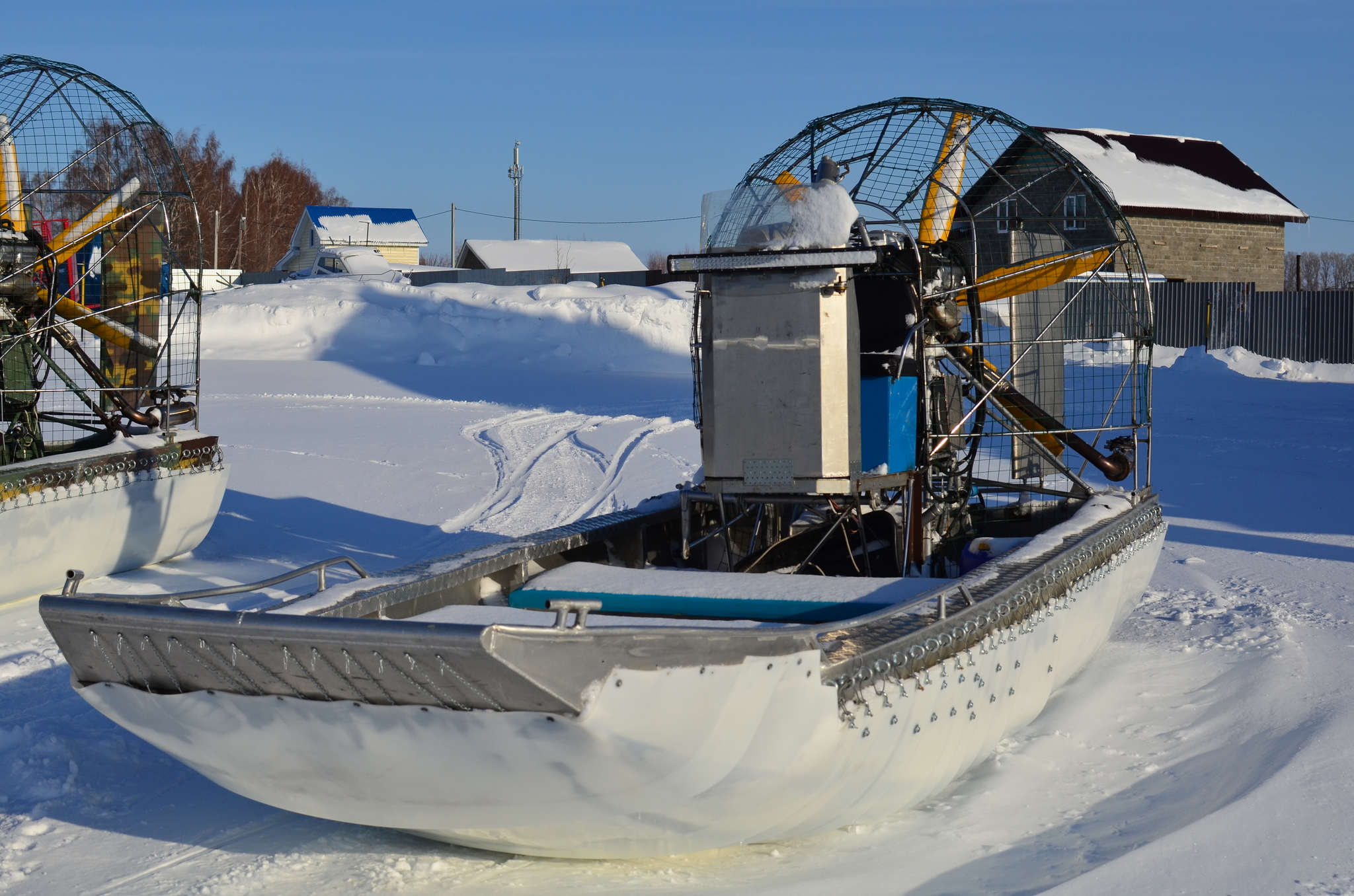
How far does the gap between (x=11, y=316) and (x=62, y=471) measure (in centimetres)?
132

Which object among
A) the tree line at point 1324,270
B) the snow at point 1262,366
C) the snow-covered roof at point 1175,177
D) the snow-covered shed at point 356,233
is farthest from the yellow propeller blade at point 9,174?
the tree line at point 1324,270

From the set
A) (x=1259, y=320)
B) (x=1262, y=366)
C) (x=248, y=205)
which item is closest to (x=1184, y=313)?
(x=1259, y=320)

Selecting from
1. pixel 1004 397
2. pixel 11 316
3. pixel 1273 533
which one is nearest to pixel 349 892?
pixel 1004 397

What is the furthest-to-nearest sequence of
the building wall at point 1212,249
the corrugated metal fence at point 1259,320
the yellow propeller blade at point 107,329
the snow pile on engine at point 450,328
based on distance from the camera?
the building wall at point 1212,249
the corrugated metal fence at point 1259,320
the snow pile on engine at point 450,328
the yellow propeller blade at point 107,329

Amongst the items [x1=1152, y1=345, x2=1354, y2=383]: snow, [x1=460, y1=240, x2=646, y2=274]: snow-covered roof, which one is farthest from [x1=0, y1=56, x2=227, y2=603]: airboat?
[x1=460, y1=240, x2=646, y2=274]: snow-covered roof

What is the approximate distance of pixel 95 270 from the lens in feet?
27.5

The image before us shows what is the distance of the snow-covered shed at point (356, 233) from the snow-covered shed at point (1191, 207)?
30.4 meters

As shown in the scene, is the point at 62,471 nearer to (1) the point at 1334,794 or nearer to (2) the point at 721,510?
(2) the point at 721,510

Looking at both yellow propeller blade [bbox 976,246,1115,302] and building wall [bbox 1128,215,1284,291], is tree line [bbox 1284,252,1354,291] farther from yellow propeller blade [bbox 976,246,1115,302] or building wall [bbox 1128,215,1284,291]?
yellow propeller blade [bbox 976,246,1115,302]

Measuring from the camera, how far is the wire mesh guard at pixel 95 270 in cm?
740

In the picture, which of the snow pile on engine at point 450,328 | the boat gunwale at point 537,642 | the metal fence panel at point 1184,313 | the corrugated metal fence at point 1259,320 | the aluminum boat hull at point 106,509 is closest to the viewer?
the boat gunwale at point 537,642

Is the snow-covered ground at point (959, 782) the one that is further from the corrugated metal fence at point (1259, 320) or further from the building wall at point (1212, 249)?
the building wall at point (1212, 249)

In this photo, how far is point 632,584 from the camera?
165 inches

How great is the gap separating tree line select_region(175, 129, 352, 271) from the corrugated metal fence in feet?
143
